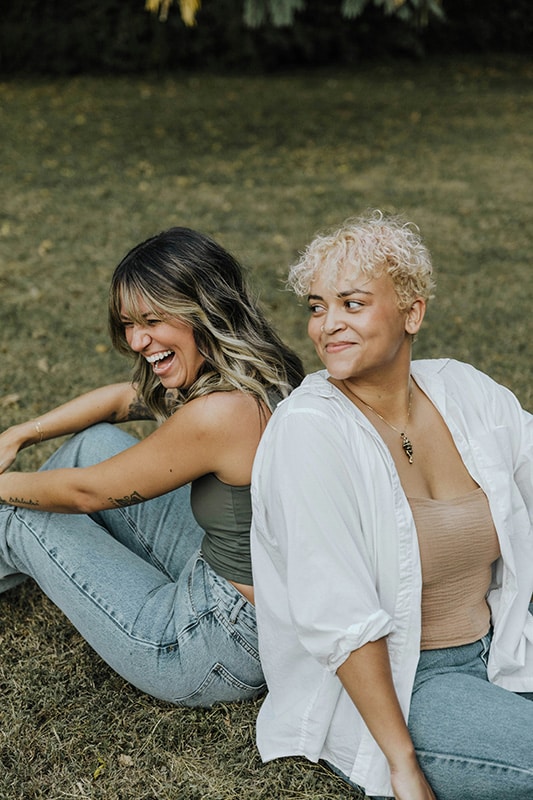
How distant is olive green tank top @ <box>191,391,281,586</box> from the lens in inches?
101

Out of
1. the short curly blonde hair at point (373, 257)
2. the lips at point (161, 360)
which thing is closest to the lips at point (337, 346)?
the short curly blonde hair at point (373, 257)

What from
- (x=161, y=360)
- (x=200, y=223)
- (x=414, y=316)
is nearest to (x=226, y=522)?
(x=161, y=360)

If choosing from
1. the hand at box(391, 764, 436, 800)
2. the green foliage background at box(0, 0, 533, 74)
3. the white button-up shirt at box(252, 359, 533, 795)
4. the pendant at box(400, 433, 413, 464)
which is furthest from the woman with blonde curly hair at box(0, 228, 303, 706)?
the green foliage background at box(0, 0, 533, 74)

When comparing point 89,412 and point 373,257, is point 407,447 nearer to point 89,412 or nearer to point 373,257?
point 373,257

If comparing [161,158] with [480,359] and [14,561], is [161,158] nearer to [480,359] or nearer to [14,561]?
[480,359]

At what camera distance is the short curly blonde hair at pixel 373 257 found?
90.4 inches

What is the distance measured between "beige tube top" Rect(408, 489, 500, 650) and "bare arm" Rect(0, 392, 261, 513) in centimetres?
47

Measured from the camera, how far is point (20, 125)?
502 inches

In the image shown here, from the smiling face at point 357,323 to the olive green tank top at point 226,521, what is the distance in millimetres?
317

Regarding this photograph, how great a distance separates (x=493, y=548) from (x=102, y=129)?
36.4 feet

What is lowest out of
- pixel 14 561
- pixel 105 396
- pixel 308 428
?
pixel 14 561

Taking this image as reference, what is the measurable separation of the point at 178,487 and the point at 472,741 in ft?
3.24

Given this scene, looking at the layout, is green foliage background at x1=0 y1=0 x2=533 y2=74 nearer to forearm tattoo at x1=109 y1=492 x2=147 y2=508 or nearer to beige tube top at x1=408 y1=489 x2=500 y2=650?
forearm tattoo at x1=109 y1=492 x2=147 y2=508

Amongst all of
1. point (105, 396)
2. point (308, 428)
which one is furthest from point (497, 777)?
point (105, 396)
